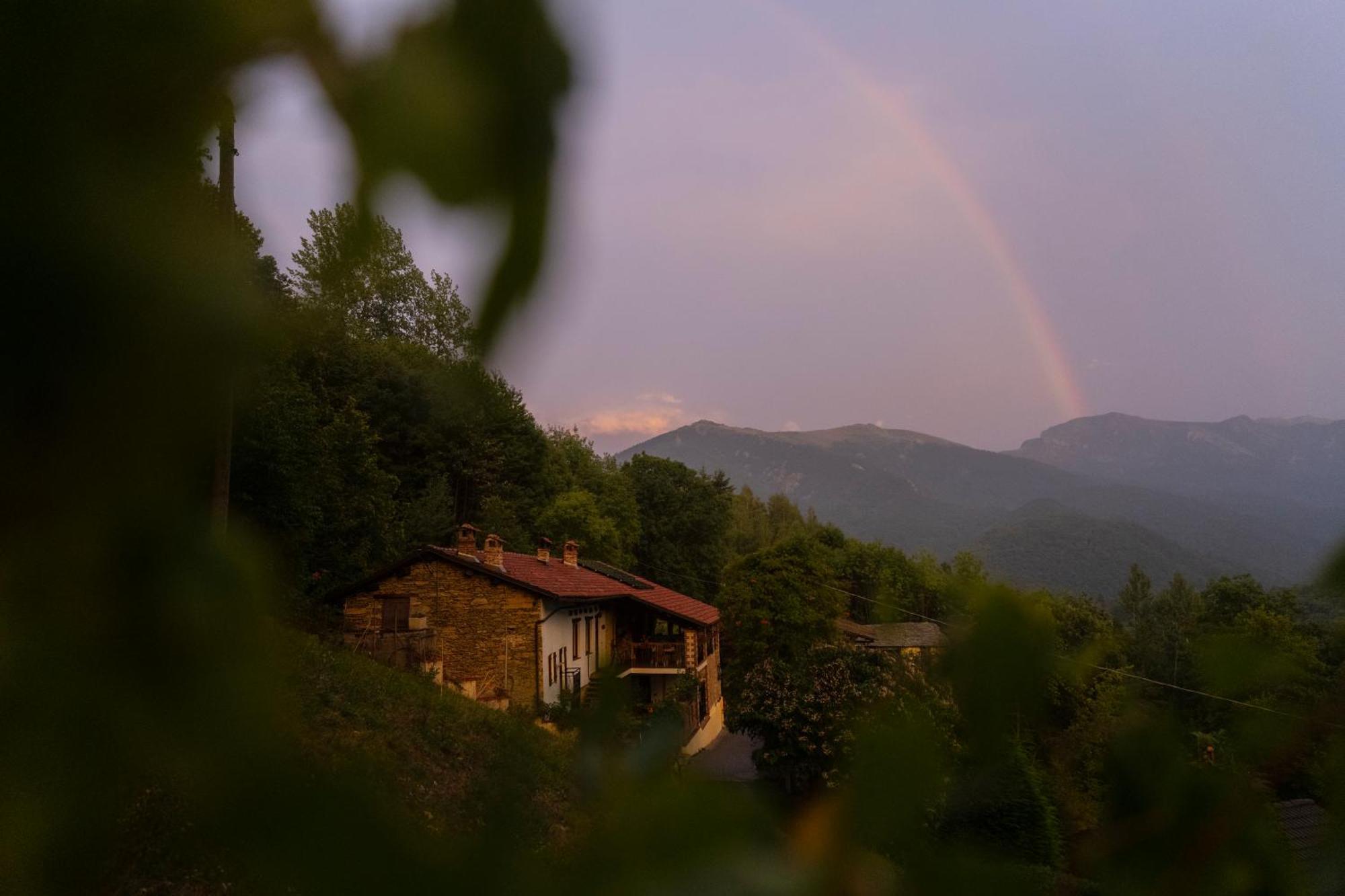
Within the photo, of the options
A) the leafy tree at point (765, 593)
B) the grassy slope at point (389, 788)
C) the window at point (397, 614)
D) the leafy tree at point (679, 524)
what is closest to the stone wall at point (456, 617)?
the window at point (397, 614)

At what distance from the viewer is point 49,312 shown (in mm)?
417

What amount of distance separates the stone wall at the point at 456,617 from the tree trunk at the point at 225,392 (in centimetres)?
1771

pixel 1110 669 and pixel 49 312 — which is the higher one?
pixel 49 312

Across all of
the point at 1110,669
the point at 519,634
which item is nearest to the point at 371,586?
the point at 519,634

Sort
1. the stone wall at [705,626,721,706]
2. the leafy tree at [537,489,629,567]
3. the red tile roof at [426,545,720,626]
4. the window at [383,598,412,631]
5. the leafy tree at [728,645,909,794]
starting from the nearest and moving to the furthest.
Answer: the leafy tree at [728,645,909,794], the stone wall at [705,626,721,706], the red tile roof at [426,545,720,626], the window at [383,598,412,631], the leafy tree at [537,489,629,567]

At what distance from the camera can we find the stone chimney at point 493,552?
20.0 metres

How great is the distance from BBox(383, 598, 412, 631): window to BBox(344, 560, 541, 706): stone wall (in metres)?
0.09

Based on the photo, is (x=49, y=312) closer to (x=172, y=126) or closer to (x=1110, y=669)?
(x=172, y=126)

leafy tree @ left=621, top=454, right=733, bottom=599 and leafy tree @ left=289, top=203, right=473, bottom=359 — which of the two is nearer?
leafy tree @ left=289, top=203, right=473, bottom=359

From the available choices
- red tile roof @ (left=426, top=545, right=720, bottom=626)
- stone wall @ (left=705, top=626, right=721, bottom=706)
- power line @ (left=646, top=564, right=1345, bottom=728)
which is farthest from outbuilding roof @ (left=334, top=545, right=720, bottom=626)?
power line @ (left=646, top=564, right=1345, bottom=728)

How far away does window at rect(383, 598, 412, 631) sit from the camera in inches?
758

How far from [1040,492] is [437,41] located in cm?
267

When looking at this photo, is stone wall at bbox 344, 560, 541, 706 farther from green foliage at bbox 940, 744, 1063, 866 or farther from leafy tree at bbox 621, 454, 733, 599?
leafy tree at bbox 621, 454, 733, 599

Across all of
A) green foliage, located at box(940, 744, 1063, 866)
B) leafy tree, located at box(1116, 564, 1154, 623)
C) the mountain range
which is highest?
the mountain range
